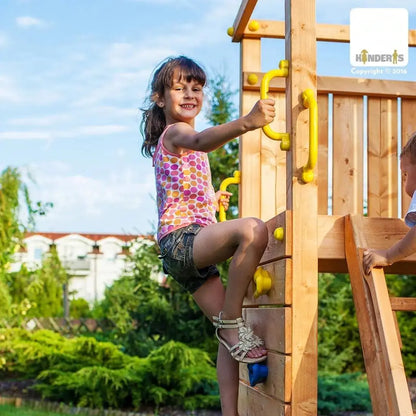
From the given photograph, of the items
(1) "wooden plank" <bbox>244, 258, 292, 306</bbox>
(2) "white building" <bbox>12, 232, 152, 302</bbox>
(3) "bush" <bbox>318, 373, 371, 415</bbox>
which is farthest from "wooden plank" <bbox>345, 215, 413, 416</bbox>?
(2) "white building" <bbox>12, 232, 152, 302</bbox>

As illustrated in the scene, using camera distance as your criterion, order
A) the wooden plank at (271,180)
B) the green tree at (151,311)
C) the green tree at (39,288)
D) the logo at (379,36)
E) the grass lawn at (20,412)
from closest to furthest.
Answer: the wooden plank at (271,180)
the logo at (379,36)
the grass lawn at (20,412)
the green tree at (151,311)
the green tree at (39,288)

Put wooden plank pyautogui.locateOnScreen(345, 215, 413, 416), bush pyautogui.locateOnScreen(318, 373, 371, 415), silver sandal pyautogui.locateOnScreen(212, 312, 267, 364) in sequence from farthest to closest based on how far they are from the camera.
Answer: bush pyautogui.locateOnScreen(318, 373, 371, 415) → silver sandal pyautogui.locateOnScreen(212, 312, 267, 364) → wooden plank pyautogui.locateOnScreen(345, 215, 413, 416)

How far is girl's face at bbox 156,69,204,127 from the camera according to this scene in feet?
8.77

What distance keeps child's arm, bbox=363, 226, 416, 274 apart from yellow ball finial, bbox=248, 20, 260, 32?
1.88m

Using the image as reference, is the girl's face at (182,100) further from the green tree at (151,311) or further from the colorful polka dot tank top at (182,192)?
the green tree at (151,311)

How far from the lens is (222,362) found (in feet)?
8.36

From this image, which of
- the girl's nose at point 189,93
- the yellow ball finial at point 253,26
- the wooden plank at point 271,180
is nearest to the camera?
the girl's nose at point 189,93

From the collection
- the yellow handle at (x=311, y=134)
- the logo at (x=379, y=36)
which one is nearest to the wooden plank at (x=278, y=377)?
the yellow handle at (x=311, y=134)

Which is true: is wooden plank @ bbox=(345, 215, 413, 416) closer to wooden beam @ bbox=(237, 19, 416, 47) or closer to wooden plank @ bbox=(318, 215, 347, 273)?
wooden plank @ bbox=(318, 215, 347, 273)

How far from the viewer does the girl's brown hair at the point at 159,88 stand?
269 centimetres

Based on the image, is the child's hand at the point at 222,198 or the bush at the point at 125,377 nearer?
the child's hand at the point at 222,198

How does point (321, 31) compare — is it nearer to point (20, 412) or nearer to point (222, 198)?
point (222, 198)

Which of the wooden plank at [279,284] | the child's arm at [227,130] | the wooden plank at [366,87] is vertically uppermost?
the wooden plank at [366,87]

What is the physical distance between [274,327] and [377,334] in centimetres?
38
